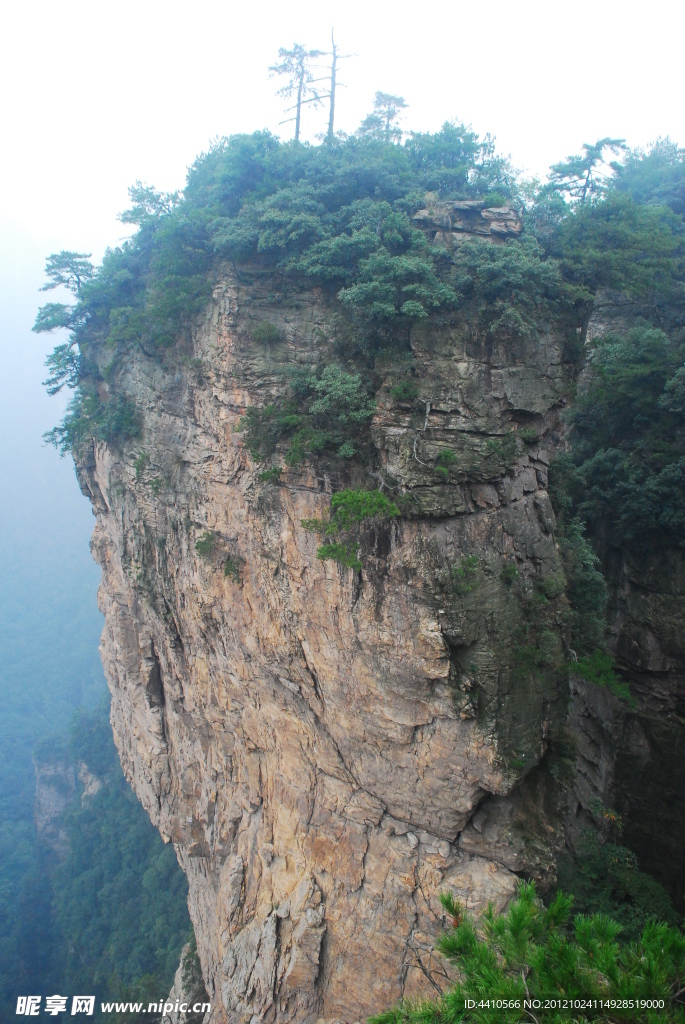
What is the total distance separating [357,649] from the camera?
11195 mm

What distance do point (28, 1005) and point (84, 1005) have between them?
3121mm

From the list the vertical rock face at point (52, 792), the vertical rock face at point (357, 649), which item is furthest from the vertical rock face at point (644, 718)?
the vertical rock face at point (52, 792)

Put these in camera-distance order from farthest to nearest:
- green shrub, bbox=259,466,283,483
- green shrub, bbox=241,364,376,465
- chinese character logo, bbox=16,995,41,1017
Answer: chinese character logo, bbox=16,995,41,1017
green shrub, bbox=259,466,283,483
green shrub, bbox=241,364,376,465

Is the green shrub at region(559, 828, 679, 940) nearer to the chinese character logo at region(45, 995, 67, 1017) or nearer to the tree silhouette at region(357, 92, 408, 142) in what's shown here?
the tree silhouette at region(357, 92, 408, 142)

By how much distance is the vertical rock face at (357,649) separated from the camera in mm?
10461

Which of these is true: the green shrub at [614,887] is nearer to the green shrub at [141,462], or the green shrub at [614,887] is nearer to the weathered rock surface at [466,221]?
the weathered rock surface at [466,221]

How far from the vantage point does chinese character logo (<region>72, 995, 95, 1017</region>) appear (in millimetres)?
26141

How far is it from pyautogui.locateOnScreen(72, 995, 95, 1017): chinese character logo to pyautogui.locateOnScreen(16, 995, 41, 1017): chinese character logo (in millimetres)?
2476

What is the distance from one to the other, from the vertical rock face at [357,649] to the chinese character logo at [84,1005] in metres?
18.3

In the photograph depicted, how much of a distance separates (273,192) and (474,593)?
1073 centimetres

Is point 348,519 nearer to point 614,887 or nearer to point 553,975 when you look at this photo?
point 553,975

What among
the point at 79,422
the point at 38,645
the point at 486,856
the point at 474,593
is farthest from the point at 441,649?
the point at 38,645

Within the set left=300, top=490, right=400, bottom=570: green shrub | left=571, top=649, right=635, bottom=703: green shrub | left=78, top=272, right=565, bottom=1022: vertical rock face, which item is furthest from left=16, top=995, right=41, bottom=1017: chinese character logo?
left=571, top=649, right=635, bottom=703: green shrub

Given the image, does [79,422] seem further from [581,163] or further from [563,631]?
[581,163]
